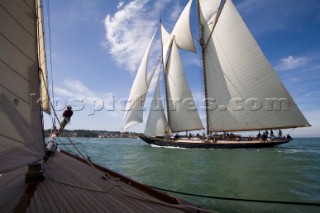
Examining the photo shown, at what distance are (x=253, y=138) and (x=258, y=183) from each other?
22.1 metres

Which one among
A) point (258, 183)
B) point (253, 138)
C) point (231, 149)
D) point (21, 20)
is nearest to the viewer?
point (21, 20)

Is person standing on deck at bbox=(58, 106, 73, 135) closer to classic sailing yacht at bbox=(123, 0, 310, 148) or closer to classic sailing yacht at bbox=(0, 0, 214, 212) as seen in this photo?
classic sailing yacht at bbox=(0, 0, 214, 212)

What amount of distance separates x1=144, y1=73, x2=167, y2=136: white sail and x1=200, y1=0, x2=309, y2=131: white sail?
9009mm

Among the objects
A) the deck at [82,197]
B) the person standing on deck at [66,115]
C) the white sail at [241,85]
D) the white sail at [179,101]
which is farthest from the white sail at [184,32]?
the deck at [82,197]

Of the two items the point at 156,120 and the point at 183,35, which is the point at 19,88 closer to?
the point at 156,120

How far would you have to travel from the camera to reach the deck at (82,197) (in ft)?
12.0

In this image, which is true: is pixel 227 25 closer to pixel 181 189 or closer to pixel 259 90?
pixel 259 90

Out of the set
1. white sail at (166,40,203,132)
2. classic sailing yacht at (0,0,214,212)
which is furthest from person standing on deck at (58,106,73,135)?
white sail at (166,40,203,132)

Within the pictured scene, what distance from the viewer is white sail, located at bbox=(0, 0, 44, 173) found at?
10.6ft

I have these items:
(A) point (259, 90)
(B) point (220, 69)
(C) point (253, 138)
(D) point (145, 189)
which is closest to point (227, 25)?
(B) point (220, 69)

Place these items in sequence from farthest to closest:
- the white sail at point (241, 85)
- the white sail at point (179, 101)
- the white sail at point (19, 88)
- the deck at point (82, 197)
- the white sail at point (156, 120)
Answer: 1. the white sail at point (156, 120)
2. the white sail at point (179, 101)
3. the white sail at point (241, 85)
4. the deck at point (82, 197)
5. the white sail at point (19, 88)

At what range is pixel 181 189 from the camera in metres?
8.86

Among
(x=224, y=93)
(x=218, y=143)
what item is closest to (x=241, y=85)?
(x=224, y=93)

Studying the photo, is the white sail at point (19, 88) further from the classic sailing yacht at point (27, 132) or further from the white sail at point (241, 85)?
A: the white sail at point (241, 85)
